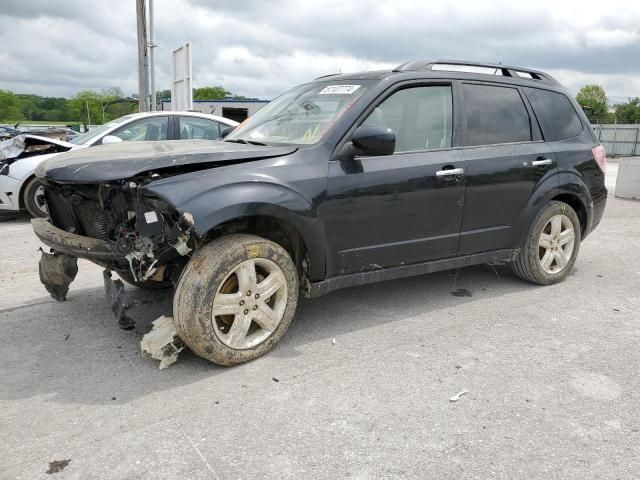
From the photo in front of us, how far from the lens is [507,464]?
95.0 inches

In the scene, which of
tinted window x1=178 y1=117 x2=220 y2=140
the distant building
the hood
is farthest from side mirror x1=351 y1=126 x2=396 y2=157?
the distant building

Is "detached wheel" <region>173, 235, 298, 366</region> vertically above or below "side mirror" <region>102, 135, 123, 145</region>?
below

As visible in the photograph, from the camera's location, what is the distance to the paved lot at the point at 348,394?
7.96ft

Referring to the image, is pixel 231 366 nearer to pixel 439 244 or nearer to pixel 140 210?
pixel 140 210

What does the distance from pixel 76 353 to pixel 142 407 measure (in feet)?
3.01

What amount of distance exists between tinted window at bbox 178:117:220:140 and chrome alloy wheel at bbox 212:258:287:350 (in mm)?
5507

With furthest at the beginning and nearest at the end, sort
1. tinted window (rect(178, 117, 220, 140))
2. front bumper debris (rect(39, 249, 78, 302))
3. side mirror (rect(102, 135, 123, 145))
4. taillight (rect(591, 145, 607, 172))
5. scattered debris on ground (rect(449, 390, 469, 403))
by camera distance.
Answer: tinted window (rect(178, 117, 220, 140)) → side mirror (rect(102, 135, 123, 145)) → taillight (rect(591, 145, 607, 172)) → front bumper debris (rect(39, 249, 78, 302)) → scattered debris on ground (rect(449, 390, 469, 403))

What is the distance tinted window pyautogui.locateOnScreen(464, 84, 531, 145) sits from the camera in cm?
438

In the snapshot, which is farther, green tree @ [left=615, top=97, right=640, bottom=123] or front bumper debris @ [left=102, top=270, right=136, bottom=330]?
green tree @ [left=615, top=97, right=640, bottom=123]

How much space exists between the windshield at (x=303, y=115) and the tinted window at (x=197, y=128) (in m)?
4.14

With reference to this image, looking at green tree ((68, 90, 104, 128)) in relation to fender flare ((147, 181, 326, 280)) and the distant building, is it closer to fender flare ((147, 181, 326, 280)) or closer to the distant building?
the distant building

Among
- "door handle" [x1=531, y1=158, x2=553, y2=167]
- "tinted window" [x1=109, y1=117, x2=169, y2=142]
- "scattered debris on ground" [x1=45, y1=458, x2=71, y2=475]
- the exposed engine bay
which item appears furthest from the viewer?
"tinted window" [x1=109, y1=117, x2=169, y2=142]

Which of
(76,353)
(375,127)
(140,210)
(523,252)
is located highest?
(375,127)

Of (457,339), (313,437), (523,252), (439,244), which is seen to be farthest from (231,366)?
(523,252)
